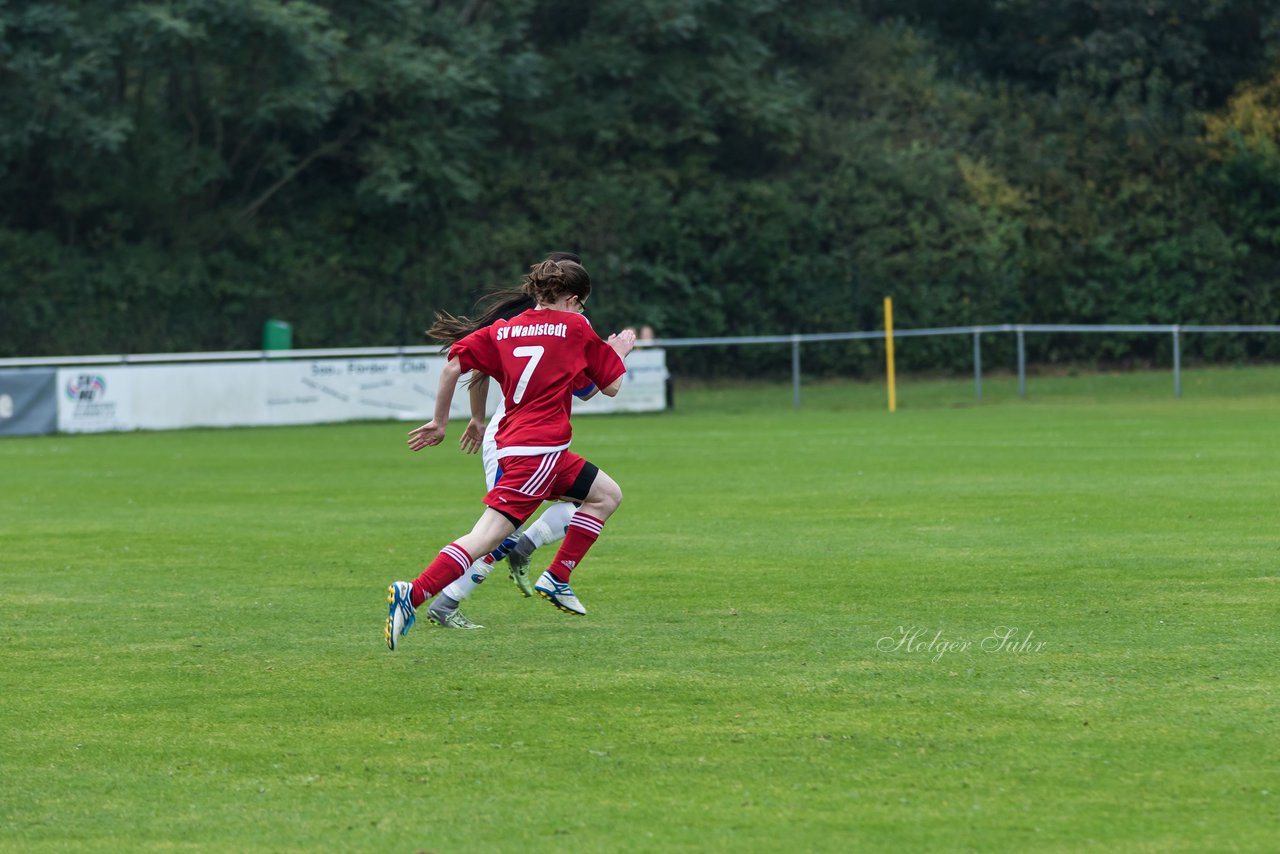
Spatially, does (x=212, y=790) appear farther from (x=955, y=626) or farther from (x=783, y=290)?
(x=783, y=290)

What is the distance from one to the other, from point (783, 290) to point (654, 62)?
6.25 metres

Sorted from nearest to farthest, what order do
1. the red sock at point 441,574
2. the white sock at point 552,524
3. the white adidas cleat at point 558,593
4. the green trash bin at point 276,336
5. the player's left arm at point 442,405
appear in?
the red sock at point 441,574 < the player's left arm at point 442,405 < the white adidas cleat at point 558,593 < the white sock at point 552,524 < the green trash bin at point 276,336

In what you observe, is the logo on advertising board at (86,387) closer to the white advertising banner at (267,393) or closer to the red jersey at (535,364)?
the white advertising banner at (267,393)

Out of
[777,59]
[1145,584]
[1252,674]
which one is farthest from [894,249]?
[1252,674]

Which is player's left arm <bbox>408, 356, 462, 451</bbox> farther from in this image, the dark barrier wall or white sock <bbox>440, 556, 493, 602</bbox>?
the dark barrier wall

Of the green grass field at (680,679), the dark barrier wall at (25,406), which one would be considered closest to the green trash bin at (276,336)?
the dark barrier wall at (25,406)

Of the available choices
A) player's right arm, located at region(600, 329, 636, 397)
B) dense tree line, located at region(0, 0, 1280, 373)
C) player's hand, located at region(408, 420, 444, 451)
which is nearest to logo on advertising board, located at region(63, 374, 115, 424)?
dense tree line, located at region(0, 0, 1280, 373)

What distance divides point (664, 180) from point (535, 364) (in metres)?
34.0

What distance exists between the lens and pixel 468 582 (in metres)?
8.48

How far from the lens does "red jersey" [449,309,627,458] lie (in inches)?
320

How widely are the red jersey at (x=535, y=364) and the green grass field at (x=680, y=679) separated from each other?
997 millimetres

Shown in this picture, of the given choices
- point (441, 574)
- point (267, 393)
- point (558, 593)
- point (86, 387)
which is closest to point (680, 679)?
point (441, 574)

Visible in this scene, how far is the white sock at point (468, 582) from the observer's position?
847cm

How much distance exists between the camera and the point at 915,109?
43875 mm
